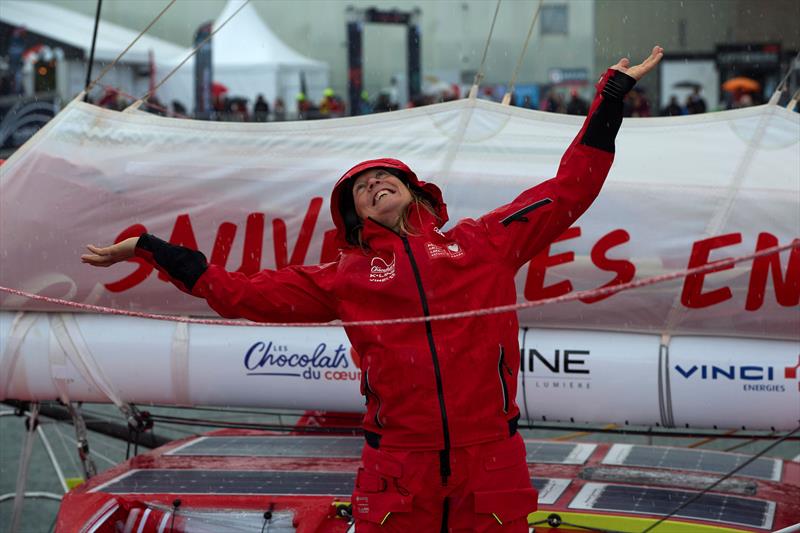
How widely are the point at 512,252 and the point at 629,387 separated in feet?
4.28

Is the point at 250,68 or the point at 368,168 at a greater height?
the point at 250,68

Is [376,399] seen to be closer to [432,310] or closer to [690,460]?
[432,310]

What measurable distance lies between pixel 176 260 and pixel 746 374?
198cm

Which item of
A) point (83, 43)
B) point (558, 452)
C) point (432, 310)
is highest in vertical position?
point (83, 43)

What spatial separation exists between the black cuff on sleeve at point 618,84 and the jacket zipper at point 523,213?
0.27m


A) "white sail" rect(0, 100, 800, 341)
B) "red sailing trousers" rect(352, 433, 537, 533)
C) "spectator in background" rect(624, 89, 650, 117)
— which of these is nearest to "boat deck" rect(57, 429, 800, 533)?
"white sail" rect(0, 100, 800, 341)

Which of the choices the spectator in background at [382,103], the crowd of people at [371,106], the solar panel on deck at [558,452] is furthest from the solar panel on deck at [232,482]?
the spectator in background at [382,103]

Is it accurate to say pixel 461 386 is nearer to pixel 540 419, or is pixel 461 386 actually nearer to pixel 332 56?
pixel 540 419

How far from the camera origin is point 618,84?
2619 millimetres

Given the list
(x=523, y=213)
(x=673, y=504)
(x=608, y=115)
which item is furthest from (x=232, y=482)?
(x=608, y=115)

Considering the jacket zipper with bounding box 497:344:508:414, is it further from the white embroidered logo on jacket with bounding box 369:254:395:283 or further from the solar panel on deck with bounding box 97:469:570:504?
the solar panel on deck with bounding box 97:469:570:504

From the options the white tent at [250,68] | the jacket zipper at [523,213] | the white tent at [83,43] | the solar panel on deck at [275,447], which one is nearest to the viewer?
the jacket zipper at [523,213]

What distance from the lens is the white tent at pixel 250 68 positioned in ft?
68.8

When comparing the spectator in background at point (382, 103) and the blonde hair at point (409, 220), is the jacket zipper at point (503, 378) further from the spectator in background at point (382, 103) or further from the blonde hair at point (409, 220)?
the spectator in background at point (382, 103)
